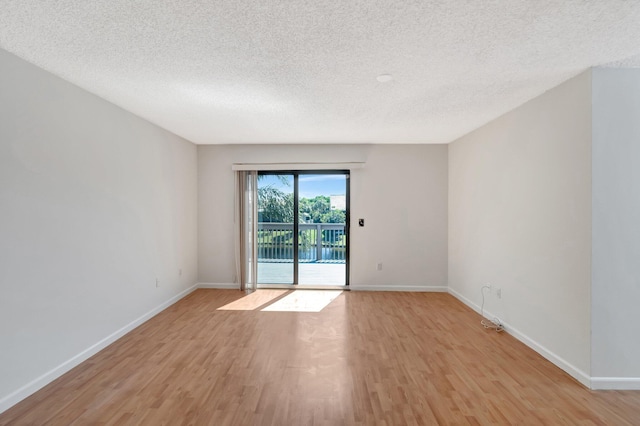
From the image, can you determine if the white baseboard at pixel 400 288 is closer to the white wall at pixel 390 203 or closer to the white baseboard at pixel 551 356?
the white wall at pixel 390 203

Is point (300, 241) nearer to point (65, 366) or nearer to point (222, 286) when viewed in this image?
point (222, 286)

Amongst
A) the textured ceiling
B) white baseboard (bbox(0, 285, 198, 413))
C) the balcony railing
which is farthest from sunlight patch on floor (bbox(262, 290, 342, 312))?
the textured ceiling

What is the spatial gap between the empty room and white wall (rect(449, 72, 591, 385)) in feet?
0.07

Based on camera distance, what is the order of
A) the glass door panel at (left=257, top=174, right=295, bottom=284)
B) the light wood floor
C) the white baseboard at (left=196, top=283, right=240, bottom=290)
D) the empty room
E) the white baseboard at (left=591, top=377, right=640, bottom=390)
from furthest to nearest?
the glass door panel at (left=257, top=174, right=295, bottom=284)
the white baseboard at (left=196, top=283, right=240, bottom=290)
the white baseboard at (left=591, top=377, right=640, bottom=390)
the light wood floor
the empty room

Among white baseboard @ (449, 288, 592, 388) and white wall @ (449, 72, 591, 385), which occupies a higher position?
white wall @ (449, 72, 591, 385)

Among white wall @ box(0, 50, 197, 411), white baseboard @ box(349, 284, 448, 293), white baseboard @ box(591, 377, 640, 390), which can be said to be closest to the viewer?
white wall @ box(0, 50, 197, 411)

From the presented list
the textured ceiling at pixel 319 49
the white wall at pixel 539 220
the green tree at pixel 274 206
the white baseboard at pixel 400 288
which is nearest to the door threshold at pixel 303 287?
the white baseboard at pixel 400 288

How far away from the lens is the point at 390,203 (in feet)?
16.3

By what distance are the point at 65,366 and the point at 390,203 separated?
14.0 ft

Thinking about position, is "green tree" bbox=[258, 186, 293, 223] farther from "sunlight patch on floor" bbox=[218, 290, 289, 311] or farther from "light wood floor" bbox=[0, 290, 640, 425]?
"light wood floor" bbox=[0, 290, 640, 425]

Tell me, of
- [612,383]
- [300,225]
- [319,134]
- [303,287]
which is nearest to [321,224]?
[300,225]

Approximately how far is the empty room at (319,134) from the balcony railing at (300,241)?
1.08m

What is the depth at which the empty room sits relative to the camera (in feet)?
6.06

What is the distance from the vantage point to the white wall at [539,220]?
7.80ft
